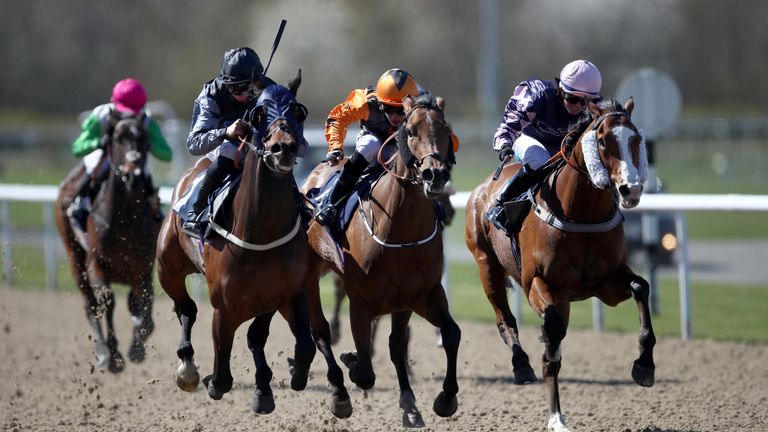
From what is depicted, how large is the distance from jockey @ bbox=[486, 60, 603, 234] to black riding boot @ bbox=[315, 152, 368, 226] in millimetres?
893

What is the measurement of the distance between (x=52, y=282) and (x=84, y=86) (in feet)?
93.1

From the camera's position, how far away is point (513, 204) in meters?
6.37

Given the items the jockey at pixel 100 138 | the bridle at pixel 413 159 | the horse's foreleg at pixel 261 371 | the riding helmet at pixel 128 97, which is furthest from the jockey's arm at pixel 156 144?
the bridle at pixel 413 159

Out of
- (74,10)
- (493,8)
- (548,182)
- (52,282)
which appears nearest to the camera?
(548,182)

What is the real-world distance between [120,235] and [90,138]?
0.96 metres

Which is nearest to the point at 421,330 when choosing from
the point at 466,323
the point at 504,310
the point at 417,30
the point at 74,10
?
the point at 466,323

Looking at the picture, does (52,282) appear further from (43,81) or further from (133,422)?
(43,81)

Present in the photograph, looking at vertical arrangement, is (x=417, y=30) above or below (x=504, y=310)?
above

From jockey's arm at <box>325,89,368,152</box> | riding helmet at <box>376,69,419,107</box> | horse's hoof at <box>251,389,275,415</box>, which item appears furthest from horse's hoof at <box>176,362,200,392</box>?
riding helmet at <box>376,69,419,107</box>

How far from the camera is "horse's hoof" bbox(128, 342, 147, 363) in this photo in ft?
26.7

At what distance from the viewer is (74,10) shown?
42.1 m

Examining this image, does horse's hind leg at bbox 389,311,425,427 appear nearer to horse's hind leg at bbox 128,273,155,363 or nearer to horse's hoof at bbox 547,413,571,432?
horse's hoof at bbox 547,413,571,432

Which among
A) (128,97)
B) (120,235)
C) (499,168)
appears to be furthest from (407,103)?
(128,97)

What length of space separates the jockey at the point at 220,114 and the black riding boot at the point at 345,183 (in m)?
0.67
